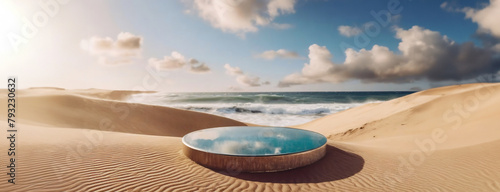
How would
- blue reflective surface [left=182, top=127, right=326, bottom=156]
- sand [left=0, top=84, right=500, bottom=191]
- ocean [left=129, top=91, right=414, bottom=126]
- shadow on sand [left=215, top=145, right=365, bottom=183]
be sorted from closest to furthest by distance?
sand [left=0, top=84, right=500, bottom=191]
shadow on sand [left=215, top=145, right=365, bottom=183]
blue reflective surface [left=182, top=127, right=326, bottom=156]
ocean [left=129, top=91, right=414, bottom=126]

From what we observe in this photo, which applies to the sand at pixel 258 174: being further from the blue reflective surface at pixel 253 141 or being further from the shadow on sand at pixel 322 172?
the blue reflective surface at pixel 253 141

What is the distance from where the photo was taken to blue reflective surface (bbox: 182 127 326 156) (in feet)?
23.9

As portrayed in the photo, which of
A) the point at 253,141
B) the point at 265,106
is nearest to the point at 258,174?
the point at 253,141

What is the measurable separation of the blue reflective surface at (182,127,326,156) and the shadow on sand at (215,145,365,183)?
0.56 metres

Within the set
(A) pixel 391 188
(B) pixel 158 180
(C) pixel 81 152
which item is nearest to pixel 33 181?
(C) pixel 81 152

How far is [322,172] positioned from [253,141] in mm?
2615

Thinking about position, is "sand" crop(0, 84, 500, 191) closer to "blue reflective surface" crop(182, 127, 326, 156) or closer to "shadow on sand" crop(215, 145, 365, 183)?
"shadow on sand" crop(215, 145, 365, 183)

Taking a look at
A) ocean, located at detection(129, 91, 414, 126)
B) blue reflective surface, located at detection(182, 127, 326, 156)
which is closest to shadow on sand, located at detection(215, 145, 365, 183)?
blue reflective surface, located at detection(182, 127, 326, 156)

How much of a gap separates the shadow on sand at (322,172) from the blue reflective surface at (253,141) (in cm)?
56

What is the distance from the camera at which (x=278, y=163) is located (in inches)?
263

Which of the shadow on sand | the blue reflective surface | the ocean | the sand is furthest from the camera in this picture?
the ocean

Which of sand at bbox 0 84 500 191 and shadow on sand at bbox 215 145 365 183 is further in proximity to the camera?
shadow on sand at bbox 215 145 365 183

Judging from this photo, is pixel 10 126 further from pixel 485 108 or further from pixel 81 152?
pixel 485 108

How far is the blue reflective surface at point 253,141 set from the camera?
7274 millimetres
